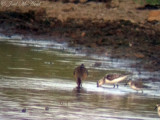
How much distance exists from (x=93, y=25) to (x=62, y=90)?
9.37m

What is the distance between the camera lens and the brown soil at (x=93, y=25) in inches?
792

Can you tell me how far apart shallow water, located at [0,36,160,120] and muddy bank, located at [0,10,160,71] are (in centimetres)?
84

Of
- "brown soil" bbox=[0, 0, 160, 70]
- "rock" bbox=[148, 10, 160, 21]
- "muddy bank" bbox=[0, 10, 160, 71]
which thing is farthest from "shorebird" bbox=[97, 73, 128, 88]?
"rock" bbox=[148, 10, 160, 21]

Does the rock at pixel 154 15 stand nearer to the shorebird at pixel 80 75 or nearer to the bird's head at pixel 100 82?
the shorebird at pixel 80 75

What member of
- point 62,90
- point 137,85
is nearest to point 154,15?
point 137,85

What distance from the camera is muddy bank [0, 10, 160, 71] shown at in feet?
64.0

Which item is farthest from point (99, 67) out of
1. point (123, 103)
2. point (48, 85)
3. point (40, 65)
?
point (123, 103)

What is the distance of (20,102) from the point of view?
1238 cm

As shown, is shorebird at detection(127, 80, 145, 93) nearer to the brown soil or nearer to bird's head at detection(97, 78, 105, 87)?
bird's head at detection(97, 78, 105, 87)

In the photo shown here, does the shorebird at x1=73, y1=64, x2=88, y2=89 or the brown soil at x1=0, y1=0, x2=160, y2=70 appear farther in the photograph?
the brown soil at x1=0, y1=0, x2=160, y2=70

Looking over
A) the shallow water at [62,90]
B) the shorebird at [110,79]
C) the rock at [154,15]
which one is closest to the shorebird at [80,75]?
the shallow water at [62,90]

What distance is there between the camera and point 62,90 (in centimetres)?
1402

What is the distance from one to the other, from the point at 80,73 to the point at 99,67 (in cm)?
248

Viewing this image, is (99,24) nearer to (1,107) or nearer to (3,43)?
(3,43)
